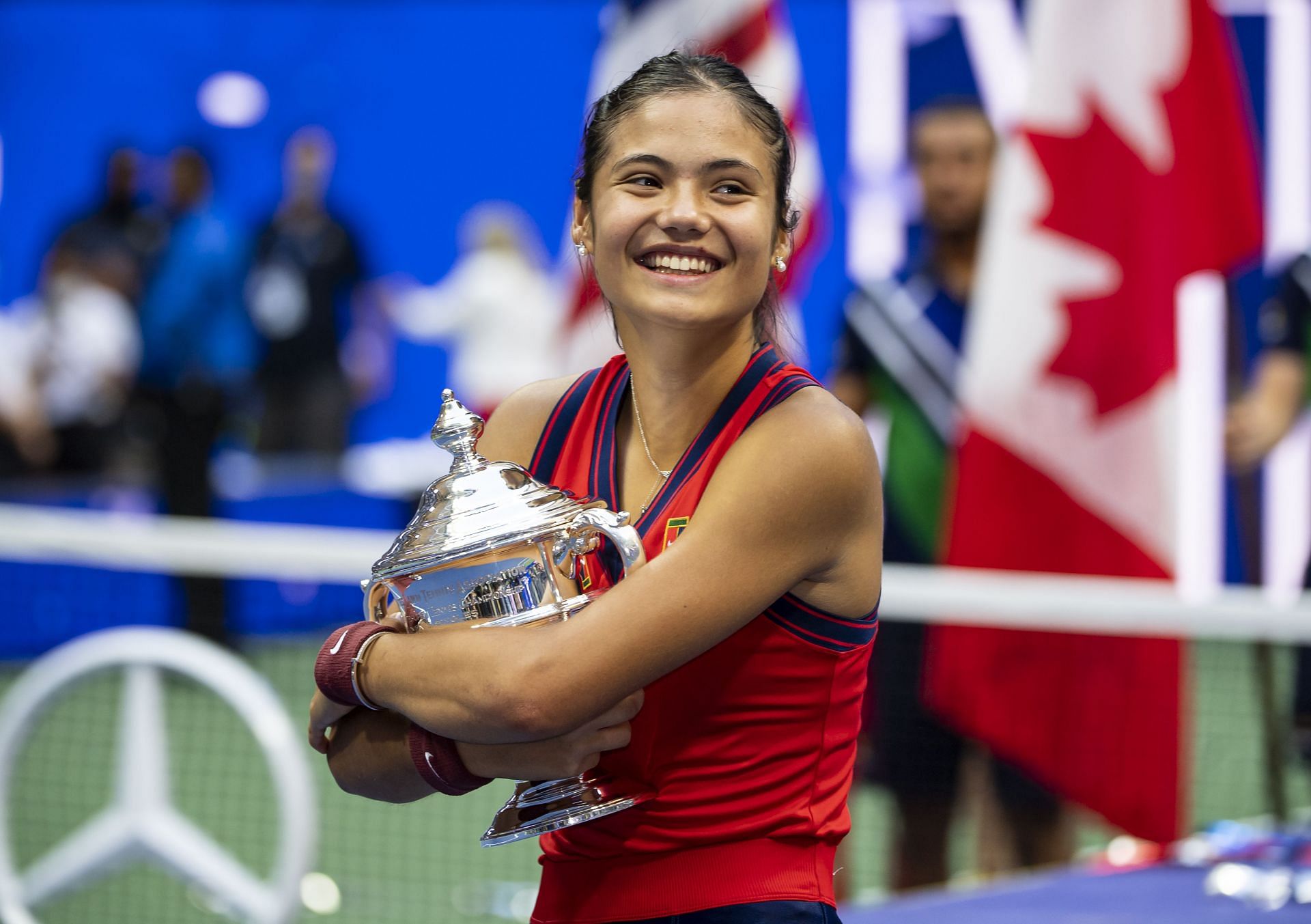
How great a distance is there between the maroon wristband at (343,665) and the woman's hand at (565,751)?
166mm

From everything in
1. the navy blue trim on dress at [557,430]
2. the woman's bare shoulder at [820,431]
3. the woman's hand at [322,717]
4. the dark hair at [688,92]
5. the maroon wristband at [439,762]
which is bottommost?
the maroon wristband at [439,762]

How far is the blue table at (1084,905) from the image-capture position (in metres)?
3.92

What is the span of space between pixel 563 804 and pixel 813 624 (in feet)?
1.11

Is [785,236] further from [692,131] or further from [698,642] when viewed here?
[698,642]

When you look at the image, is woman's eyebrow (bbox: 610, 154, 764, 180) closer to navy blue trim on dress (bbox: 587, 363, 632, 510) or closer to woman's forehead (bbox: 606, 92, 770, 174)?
woman's forehead (bbox: 606, 92, 770, 174)

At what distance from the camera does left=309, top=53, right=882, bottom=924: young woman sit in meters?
1.75

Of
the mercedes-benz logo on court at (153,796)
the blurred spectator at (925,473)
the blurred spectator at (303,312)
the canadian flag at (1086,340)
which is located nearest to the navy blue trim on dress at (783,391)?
the mercedes-benz logo on court at (153,796)

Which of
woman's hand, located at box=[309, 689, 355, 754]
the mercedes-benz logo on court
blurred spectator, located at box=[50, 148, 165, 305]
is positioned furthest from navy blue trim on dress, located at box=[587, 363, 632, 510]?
blurred spectator, located at box=[50, 148, 165, 305]

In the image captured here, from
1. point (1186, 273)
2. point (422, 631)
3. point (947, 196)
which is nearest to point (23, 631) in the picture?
point (947, 196)

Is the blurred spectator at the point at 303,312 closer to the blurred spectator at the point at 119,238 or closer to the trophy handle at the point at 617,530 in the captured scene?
the blurred spectator at the point at 119,238

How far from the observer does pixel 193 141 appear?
1211cm

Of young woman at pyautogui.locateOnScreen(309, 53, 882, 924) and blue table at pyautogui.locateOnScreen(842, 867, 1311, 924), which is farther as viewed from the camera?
blue table at pyautogui.locateOnScreen(842, 867, 1311, 924)

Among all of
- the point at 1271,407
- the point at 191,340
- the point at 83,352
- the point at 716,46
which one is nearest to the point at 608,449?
the point at 716,46

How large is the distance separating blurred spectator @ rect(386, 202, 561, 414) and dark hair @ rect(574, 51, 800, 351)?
7709 mm
